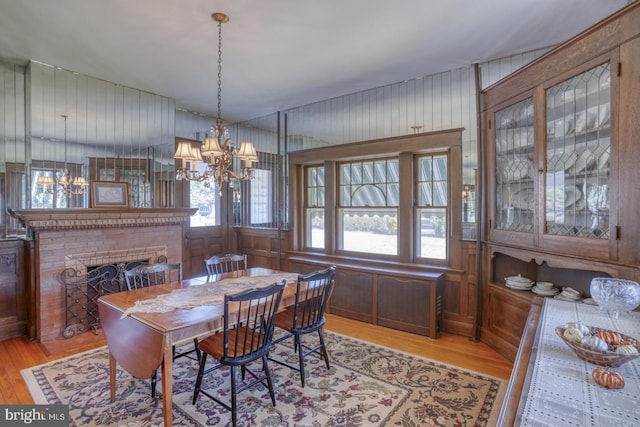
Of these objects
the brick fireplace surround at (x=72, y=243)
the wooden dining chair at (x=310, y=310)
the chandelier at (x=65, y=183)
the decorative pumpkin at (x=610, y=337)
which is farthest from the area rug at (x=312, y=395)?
the chandelier at (x=65, y=183)

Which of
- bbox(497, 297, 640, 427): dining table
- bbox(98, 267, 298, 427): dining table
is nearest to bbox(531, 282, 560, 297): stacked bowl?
bbox(497, 297, 640, 427): dining table

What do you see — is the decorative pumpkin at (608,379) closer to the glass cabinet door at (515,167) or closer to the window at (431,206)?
the glass cabinet door at (515,167)

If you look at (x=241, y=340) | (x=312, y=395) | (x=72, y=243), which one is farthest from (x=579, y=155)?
(x=72, y=243)

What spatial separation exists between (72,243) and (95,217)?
1.15 ft

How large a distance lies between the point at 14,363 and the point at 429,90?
498 cm

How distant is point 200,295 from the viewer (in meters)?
2.51

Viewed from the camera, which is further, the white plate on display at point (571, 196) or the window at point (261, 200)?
the window at point (261, 200)

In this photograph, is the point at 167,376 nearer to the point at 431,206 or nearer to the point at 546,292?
the point at 546,292

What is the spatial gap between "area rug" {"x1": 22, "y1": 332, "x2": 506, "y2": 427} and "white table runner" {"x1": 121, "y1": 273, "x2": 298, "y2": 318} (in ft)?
2.33

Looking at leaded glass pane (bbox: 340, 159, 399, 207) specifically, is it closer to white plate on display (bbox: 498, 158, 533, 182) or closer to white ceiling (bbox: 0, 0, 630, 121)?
white ceiling (bbox: 0, 0, 630, 121)

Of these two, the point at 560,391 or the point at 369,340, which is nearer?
the point at 560,391

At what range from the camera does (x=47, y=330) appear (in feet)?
11.3

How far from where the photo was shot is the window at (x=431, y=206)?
384cm

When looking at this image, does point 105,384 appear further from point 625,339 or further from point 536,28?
point 536,28
